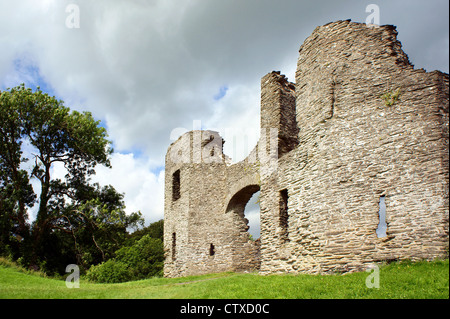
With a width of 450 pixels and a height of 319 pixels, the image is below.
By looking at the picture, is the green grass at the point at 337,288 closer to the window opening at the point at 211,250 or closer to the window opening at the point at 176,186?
the window opening at the point at 211,250

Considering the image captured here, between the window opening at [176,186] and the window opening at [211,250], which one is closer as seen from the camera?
the window opening at [211,250]

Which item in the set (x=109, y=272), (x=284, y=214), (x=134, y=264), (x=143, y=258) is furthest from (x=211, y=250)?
(x=284, y=214)

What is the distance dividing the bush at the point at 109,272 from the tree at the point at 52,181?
51 cm

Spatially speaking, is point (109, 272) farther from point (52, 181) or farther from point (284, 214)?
point (284, 214)

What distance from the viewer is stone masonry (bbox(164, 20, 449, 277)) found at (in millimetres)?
7410

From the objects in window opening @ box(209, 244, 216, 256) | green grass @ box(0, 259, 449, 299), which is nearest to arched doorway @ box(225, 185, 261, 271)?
→ window opening @ box(209, 244, 216, 256)

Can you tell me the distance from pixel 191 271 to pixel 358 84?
1146cm

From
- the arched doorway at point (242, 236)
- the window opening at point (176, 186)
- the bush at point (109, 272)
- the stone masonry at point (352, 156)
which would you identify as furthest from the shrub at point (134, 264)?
the stone masonry at point (352, 156)

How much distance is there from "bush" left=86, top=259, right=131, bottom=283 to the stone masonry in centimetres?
906

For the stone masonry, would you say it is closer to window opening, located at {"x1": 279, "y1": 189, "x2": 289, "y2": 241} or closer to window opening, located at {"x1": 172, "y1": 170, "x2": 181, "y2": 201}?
window opening, located at {"x1": 279, "y1": 189, "x2": 289, "y2": 241}

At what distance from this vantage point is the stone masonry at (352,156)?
24.3ft

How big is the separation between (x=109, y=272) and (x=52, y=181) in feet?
18.7

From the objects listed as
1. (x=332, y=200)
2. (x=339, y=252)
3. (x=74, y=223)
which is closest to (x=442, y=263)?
(x=339, y=252)
